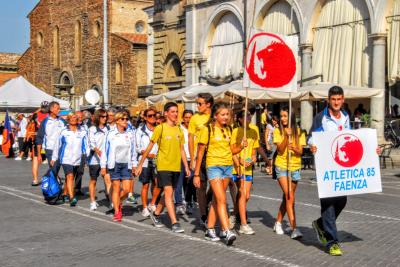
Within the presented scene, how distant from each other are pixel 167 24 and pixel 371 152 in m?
27.7

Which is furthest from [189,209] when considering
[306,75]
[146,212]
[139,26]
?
[139,26]

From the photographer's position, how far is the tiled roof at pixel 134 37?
4686 cm

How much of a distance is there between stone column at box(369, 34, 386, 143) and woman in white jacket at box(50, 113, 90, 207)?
41.2 ft

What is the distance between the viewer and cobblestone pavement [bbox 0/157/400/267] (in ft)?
25.7

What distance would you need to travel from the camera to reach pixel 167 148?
33.0ft

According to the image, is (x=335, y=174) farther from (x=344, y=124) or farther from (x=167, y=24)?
(x=167, y=24)

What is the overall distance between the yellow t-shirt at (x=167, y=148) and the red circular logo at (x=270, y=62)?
1.43 m

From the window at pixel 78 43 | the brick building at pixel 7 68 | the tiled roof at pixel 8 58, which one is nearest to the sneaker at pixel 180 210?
the window at pixel 78 43

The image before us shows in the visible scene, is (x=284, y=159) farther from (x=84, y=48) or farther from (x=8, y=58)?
(x=8, y=58)

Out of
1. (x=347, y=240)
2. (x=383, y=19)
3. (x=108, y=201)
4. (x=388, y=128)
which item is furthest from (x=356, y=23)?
(x=347, y=240)

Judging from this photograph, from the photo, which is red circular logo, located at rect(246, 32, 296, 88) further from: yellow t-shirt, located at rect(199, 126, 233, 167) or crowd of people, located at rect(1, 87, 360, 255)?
yellow t-shirt, located at rect(199, 126, 233, 167)

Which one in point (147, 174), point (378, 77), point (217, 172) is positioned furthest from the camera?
point (378, 77)

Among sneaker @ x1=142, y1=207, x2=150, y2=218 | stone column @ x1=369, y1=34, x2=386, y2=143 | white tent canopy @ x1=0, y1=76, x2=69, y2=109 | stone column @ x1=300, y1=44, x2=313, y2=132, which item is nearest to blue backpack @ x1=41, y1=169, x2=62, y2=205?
sneaker @ x1=142, y1=207, x2=150, y2=218

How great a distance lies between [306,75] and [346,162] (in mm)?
17857
